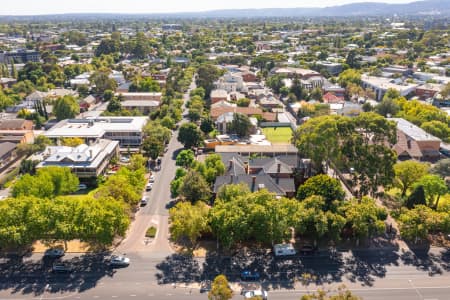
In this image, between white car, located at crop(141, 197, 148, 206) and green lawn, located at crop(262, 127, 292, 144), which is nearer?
white car, located at crop(141, 197, 148, 206)

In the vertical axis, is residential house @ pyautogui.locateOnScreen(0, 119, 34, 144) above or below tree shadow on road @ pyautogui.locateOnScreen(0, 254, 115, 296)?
above

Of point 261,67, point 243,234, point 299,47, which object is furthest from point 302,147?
point 299,47

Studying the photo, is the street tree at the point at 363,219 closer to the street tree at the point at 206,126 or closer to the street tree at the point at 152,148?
the street tree at the point at 152,148

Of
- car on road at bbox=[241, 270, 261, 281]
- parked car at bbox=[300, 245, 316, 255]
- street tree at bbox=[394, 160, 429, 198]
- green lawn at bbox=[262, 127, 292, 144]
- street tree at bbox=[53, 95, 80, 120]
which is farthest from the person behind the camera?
street tree at bbox=[53, 95, 80, 120]

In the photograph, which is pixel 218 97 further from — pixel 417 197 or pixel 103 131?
pixel 417 197

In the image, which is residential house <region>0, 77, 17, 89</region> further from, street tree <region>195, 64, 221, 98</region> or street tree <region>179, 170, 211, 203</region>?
street tree <region>179, 170, 211, 203</region>

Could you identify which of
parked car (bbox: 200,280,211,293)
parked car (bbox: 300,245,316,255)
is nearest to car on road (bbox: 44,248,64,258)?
parked car (bbox: 200,280,211,293)

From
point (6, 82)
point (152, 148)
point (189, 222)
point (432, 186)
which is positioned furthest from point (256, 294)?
point (6, 82)
